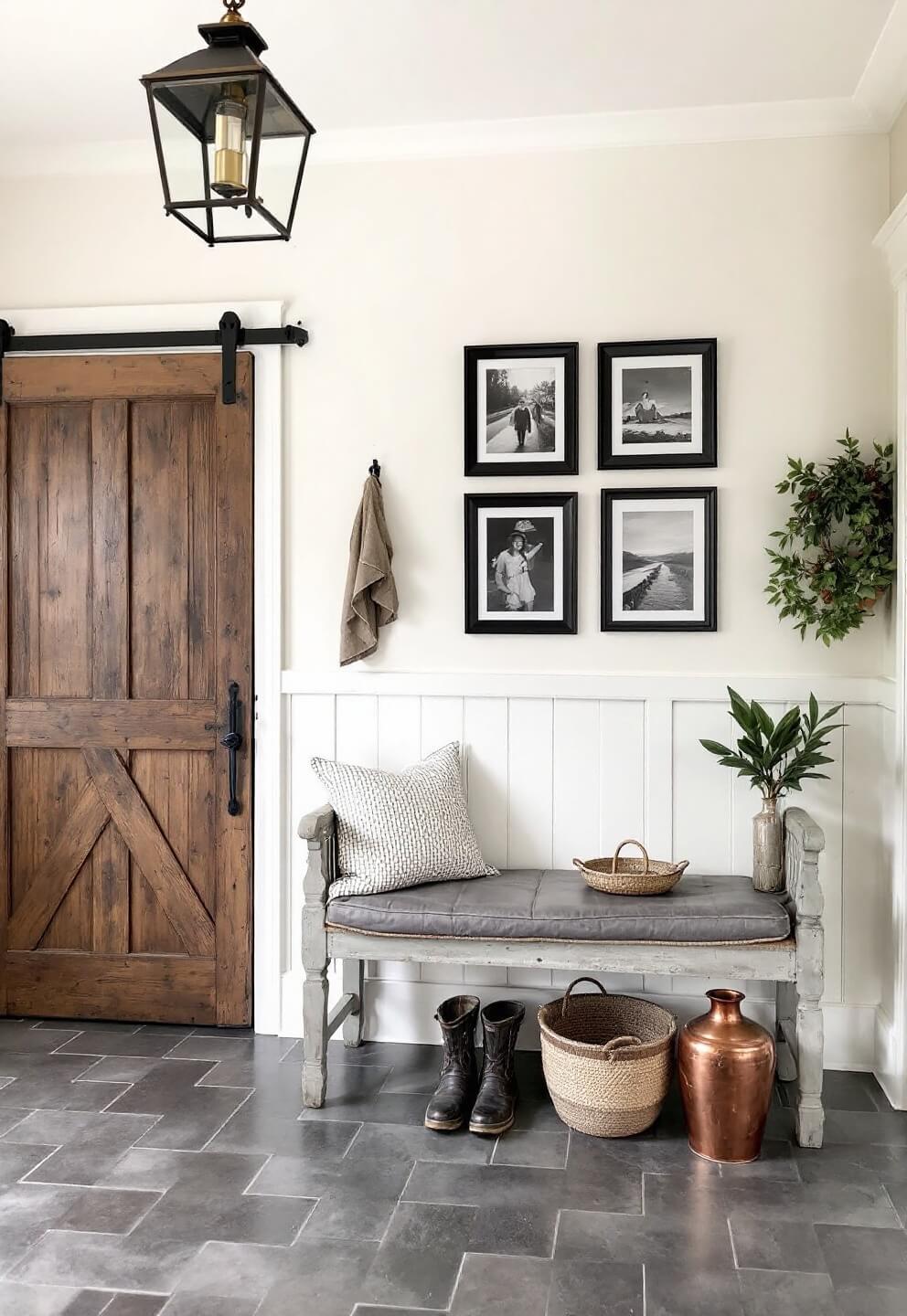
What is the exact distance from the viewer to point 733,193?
11.0 feet

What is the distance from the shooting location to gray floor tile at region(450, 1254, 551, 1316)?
6.95ft

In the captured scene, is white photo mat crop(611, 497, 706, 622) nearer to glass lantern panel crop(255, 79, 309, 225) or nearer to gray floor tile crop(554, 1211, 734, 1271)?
glass lantern panel crop(255, 79, 309, 225)

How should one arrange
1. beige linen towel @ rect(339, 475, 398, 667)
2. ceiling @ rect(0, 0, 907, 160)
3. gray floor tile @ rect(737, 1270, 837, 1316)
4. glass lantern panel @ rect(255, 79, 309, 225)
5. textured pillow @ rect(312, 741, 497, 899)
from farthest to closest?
beige linen towel @ rect(339, 475, 398, 667) → textured pillow @ rect(312, 741, 497, 899) → ceiling @ rect(0, 0, 907, 160) → gray floor tile @ rect(737, 1270, 837, 1316) → glass lantern panel @ rect(255, 79, 309, 225)

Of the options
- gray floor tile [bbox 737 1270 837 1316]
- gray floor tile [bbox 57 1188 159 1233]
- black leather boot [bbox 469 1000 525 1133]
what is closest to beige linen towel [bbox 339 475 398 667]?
black leather boot [bbox 469 1000 525 1133]

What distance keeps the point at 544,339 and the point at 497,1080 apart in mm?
2221

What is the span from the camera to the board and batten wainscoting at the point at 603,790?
3.30 meters

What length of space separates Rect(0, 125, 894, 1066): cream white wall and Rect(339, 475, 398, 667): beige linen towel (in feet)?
0.27

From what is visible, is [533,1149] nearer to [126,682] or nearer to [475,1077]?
[475,1077]

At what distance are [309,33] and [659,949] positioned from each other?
2.58 metres

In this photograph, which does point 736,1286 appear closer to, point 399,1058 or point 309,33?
point 399,1058

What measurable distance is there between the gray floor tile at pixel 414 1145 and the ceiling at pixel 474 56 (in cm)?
288

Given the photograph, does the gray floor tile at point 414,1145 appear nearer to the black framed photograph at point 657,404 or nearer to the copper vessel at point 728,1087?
the copper vessel at point 728,1087

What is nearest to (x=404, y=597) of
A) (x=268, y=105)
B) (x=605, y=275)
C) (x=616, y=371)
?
(x=616, y=371)

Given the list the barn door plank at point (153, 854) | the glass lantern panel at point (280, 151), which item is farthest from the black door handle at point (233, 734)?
the glass lantern panel at point (280, 151)
